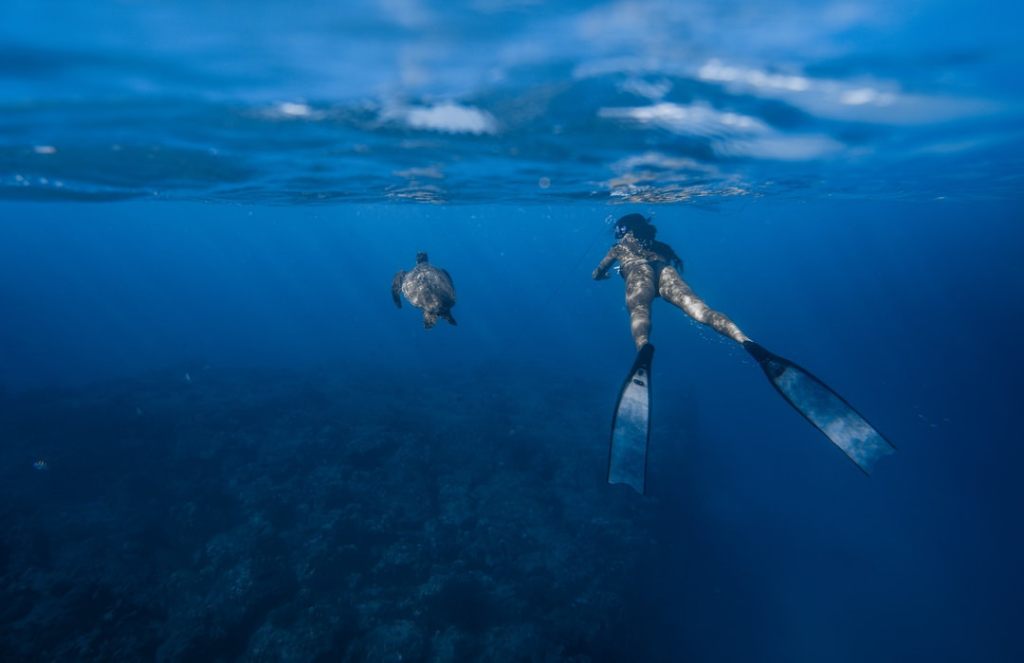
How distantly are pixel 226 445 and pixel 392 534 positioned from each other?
827cm

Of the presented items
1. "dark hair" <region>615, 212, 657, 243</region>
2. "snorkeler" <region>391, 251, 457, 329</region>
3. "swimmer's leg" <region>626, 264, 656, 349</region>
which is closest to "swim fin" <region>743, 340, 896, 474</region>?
"swimmer's leg" <region>626, 264, 656, 349</region>

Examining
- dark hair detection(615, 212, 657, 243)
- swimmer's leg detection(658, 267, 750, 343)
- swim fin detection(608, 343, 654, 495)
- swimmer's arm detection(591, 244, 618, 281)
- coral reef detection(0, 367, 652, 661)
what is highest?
dark hair detection(615, 212, 657, 243)

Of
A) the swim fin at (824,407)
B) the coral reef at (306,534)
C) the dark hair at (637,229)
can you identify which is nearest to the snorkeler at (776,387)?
the swim fin at (824,407)

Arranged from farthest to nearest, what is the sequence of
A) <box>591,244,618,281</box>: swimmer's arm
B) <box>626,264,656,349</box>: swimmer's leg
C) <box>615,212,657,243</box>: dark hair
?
<box>591,244,618,281</box>: swimmer's arm
<box>615,212,657,243</box>: dark hair
<box>626,264,656,349</box>: swimmer's leg

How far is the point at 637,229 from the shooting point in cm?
979

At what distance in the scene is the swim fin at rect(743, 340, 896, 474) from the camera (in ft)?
20.4

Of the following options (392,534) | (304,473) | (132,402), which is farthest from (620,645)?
(132,402)

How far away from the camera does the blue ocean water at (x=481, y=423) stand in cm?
762

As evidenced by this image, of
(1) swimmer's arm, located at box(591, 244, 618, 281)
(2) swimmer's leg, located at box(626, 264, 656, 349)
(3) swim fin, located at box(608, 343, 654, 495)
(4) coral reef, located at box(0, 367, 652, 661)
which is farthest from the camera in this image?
(1) swimmer's arm, located at box(591, 244, 618, 281)

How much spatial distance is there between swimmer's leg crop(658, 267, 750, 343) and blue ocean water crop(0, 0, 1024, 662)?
405cm

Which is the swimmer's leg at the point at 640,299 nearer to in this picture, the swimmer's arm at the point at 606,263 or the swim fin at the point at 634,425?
the swim fin at the point at 634,425

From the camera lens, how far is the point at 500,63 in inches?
327

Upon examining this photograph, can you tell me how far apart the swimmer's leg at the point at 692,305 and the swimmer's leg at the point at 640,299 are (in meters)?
0.28

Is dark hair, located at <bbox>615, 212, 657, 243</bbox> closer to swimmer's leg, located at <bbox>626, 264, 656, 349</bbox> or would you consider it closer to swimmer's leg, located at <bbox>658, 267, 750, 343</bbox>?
swimmer's leg, located at <bbox>658, 267, 750, 343</bbox>
